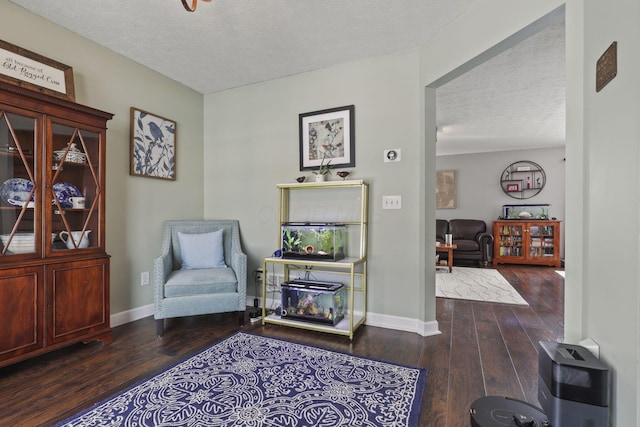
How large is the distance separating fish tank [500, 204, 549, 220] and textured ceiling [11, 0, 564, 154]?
3078mm


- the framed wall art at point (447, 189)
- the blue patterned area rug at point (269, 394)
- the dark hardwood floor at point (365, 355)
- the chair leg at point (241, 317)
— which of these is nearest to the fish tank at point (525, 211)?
the framed wall art at point (447, 189)

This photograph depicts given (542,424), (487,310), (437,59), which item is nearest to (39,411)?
(542,424)

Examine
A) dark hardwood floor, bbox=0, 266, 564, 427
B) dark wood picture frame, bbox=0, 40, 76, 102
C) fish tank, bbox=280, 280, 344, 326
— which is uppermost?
dark wood picture frame, bbox=0, 40, 76, 102

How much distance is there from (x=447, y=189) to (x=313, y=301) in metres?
5.30

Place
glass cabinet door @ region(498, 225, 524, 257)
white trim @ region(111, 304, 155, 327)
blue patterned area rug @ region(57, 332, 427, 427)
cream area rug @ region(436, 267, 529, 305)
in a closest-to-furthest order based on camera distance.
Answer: blue patterned area rug @ region(57, 332, 427, 427) → white trim @ region(111, 304, 155, 327) → cream area rug @ region(436, 267, 529, 305) → glass cabinet door @ region(498, 225, 524, 257)

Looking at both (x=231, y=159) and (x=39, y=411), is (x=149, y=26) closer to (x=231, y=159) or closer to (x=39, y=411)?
(x=231, y=159)

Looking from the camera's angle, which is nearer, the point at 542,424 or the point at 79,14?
the point at 542,424

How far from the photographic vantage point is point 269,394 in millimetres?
1573

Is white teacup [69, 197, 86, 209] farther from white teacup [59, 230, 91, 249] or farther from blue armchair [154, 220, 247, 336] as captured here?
blue armchair [154, 220, 247, 336]

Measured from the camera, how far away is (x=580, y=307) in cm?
123

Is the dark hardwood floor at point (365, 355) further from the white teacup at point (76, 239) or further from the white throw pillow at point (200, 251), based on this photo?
the white teacup at point (76, 239)

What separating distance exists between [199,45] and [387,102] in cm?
164

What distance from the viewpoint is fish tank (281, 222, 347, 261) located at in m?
2.53

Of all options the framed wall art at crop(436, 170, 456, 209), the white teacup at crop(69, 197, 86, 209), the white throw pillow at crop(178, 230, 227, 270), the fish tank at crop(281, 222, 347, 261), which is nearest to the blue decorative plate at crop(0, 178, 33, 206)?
the white teacup at crop(69, 197, 86, 209)
